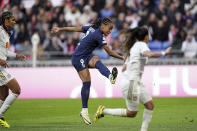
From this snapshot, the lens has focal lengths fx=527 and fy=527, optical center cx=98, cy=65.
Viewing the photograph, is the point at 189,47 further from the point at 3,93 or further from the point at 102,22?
the point at 3,93

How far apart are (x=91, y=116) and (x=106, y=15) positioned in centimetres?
1056

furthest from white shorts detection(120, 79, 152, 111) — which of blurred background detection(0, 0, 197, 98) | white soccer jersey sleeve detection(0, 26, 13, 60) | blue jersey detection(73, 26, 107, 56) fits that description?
blurred background detection(0, 0, 197, 98)

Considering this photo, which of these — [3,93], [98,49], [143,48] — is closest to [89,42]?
[3,93]

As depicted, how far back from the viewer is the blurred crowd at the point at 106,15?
73.4 ft

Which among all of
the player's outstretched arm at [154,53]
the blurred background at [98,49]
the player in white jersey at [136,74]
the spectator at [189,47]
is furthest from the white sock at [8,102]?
the spectator at [189,47]

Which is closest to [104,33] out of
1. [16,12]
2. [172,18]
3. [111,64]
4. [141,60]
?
[141,60]

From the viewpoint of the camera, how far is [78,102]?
63.3ft

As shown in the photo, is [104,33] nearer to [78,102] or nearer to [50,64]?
[78,102]

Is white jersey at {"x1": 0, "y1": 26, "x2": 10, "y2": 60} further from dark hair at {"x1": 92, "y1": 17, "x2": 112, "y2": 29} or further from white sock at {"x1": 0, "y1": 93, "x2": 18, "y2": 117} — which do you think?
dark hair at {"x1": 92, "y1": 17, "x2": 112, "y2": 29}

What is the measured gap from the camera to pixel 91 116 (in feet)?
46.8

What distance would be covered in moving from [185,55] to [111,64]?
3.05 meters

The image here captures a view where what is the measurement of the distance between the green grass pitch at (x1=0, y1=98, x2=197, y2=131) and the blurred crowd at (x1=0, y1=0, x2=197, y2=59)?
3830mm

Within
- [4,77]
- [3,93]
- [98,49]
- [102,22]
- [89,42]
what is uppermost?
[102,22]

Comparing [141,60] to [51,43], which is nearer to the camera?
[141,60]
